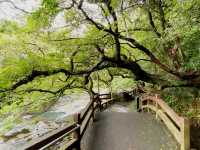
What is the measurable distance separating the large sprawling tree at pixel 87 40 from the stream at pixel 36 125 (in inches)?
167

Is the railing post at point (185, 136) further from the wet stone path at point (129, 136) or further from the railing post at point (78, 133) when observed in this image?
the railing post at point (78, 133)

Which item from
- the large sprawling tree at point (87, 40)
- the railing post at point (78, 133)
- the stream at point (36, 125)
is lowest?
the stream at point (36, 125)

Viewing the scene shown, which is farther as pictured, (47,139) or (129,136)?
(129,136)

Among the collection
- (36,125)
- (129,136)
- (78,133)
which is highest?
(78,133)

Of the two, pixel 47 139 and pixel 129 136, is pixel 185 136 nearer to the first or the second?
pixel 129 136

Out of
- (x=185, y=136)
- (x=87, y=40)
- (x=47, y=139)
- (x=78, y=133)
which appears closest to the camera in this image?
(x=47, y=139)

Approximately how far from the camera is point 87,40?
302 inches

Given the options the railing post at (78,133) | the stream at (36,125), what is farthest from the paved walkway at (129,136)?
the stream at (36,125)

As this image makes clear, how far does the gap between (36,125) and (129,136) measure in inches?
455

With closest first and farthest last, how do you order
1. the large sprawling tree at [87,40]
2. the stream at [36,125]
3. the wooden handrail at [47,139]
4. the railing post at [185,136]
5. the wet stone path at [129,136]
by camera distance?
the wooden handrail at [47,139] → the railing post at [185,136] → the wet stone path at [129,136] → the large sprawling tree at [87,40] → the stream at [36,125]

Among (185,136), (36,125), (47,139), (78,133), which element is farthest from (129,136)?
(36,125)

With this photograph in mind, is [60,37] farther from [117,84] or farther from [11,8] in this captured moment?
[117,84]

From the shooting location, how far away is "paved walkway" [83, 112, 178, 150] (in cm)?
636

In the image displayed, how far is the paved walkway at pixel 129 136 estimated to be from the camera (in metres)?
6.36
